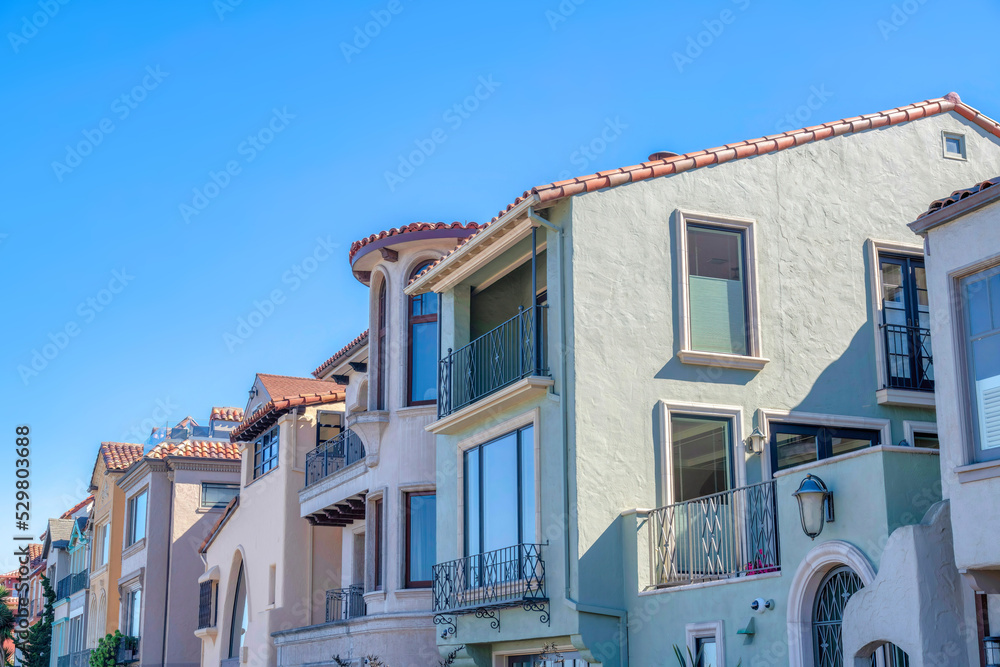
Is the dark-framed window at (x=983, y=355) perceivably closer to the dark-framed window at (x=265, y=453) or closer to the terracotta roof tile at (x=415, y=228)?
the terracotta roof tile at (x=415, y=228)

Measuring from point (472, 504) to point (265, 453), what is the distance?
43.7 feet

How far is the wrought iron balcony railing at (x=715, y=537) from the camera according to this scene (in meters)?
14.6

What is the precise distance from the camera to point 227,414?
46406mm

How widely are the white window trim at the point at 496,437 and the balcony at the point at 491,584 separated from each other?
33 cm

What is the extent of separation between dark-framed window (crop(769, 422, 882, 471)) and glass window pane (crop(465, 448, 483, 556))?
15.8 feet

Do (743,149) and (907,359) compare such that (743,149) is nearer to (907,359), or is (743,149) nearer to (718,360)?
(718,360)

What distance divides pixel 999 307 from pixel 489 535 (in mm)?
9133

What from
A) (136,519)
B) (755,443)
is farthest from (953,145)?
(136,519)

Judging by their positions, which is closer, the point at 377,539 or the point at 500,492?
the point at 500,492

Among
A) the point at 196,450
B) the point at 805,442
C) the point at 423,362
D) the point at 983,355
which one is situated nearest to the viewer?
the point at 983,355

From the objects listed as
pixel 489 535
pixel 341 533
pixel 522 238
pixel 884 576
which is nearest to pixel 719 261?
pixel 522 238

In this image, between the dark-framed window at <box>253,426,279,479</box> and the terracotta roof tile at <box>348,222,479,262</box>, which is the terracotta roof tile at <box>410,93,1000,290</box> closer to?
the terracotta roof tile at <box>348,222,479,262</box>

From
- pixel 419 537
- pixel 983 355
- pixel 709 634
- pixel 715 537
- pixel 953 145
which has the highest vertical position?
pixel 953 145

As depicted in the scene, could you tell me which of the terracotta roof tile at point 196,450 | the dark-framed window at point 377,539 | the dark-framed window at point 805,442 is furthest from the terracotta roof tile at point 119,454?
the dark-framed window at point 805,442
